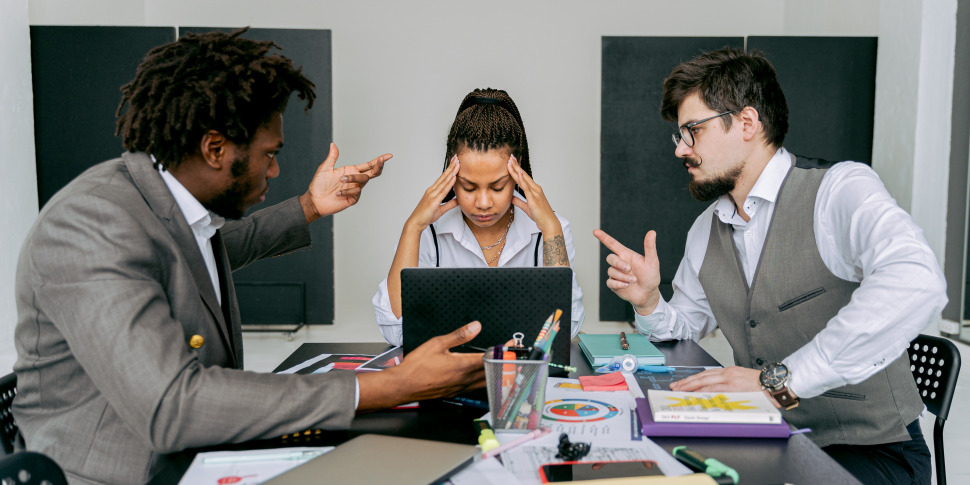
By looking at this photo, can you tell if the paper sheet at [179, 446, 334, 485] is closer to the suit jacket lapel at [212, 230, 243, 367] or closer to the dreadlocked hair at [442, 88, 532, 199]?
the suit jacket lapel at [212, 230, 243, 367]

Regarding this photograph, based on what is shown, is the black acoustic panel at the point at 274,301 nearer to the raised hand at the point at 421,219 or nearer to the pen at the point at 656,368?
the raised hand at the point at 421,219

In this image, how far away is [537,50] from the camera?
558 centimetres

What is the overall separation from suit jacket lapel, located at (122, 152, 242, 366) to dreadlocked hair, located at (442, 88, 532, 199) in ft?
3.49

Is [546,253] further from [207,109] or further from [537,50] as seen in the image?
[537,50]

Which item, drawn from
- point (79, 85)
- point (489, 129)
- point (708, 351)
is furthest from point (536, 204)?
point (79, 85)

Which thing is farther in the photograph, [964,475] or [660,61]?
[660,61]

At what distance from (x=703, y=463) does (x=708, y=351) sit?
3.85 m

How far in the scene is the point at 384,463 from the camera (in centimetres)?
99

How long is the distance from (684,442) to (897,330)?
55 cm

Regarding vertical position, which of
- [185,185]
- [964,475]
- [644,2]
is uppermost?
[644,2]

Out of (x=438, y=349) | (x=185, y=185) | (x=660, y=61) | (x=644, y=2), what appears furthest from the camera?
(x=644, y=2)

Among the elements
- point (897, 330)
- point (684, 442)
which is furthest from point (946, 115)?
point (684, 442)

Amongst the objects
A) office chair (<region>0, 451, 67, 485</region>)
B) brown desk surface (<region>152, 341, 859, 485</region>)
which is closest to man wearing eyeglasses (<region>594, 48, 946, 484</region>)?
brown desk surface (<region>152, 341, 859, 485</region>)

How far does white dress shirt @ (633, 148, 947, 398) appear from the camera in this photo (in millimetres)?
1351
